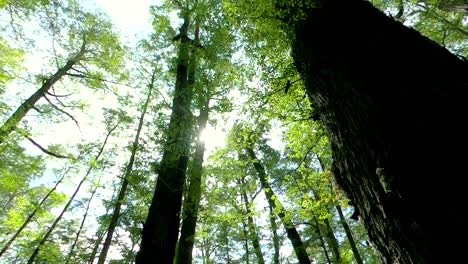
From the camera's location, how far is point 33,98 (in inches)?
505

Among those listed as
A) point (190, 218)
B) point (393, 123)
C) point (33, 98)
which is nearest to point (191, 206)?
point (190, 218)

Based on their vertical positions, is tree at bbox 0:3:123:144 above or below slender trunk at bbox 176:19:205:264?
above

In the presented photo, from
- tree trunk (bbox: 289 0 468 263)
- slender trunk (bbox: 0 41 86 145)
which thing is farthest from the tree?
tree trunk (bbox: 289 0 468 263)

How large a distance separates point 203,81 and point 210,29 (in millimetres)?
1585

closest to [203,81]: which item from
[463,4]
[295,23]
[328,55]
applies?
[295,23]

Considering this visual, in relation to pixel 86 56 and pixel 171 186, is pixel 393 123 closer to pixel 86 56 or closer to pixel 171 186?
pixel 171 186

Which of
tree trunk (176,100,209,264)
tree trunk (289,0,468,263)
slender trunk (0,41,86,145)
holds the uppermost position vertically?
slender trunk (0,41,86,145)

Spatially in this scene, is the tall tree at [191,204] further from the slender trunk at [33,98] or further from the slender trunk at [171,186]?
the slender trunk at [33,98]

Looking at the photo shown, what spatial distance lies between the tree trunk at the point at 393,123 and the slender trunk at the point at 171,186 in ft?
10.9

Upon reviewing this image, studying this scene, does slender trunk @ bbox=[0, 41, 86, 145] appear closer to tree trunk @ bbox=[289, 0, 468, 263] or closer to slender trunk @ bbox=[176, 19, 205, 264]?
slender trunk @ bbox=[176, 19, 205, 264]

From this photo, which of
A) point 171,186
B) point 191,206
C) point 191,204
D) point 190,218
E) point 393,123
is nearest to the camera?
point 393,123

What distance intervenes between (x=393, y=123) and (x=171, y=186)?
464 cm

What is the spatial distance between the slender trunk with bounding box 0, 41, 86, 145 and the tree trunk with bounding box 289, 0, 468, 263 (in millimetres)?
10619

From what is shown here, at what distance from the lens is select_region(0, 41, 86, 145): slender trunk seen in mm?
10320
